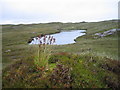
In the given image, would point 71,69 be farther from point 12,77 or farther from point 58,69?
point 12,77

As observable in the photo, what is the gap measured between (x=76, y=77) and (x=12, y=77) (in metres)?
3.52

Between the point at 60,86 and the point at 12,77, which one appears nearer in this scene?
the point at 60,86

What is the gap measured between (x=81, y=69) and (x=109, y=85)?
1825 mm

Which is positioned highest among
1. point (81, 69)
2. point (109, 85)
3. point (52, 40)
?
point (52, 40)

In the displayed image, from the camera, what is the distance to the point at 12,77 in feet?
29.2

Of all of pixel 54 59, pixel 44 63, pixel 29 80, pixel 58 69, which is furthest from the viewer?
pixel 54 59

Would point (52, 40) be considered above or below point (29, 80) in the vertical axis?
above

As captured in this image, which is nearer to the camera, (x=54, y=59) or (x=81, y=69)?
(x=81, y=69)

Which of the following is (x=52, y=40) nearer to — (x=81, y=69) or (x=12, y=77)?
(x=81, y=69)

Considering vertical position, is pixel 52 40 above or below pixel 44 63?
above

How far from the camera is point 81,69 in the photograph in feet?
31.3

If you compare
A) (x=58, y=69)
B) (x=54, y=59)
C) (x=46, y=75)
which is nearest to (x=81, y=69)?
(x=58, y=69)

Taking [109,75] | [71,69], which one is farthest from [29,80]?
[109,75]

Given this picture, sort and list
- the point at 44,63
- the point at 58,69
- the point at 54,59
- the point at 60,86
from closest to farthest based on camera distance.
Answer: the point at 60,86, the point at 58,69, the point at 44,63, the point at 54,59
